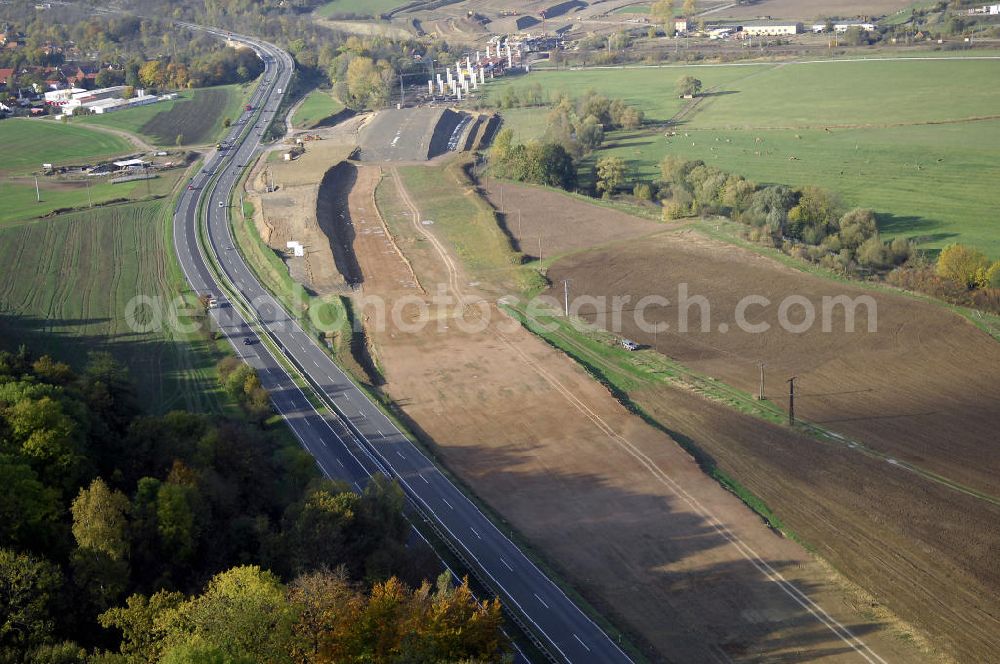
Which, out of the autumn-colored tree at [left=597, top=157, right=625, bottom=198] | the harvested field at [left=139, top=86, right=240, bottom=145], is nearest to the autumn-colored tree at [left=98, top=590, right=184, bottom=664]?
the autumn-colored tree at [left=597, top=157, right=625, bottom=198]

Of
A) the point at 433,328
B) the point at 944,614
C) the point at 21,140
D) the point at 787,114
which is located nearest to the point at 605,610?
the point at 944,614

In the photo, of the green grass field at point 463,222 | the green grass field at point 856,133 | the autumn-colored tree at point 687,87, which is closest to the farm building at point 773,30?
the green grass field at point 856,133

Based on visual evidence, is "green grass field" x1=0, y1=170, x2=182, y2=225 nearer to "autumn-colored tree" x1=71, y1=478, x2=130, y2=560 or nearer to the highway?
the highway

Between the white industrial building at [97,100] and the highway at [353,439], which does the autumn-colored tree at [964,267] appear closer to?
the highway at [353,439]

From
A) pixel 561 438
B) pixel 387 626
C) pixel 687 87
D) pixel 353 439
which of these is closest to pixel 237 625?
pixel 387 626

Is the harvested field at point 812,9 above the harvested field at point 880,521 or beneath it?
above

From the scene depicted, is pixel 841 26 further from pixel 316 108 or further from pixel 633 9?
pixel 316 108

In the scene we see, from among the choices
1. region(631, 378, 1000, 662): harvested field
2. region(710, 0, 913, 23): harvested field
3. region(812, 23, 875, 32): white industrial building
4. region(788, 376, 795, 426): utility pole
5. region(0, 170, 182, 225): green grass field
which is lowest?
region(631, 378, 1000, 662): harvested field
